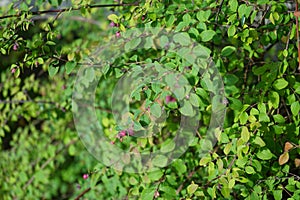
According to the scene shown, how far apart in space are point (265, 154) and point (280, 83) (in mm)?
178

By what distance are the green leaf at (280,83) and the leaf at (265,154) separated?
16 centimetres

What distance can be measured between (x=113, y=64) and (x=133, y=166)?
0.38 m

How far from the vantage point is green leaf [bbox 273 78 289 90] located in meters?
1.28

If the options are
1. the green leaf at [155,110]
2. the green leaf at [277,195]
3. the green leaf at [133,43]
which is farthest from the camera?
the green leaf at [133,43]

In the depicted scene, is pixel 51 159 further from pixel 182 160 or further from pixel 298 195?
pixel 298 195

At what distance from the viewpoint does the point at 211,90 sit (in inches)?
50.7

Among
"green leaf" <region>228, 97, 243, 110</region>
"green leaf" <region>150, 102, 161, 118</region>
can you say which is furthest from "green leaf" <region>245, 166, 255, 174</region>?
"green leaf" <region>150, 102, 161, 118</region>

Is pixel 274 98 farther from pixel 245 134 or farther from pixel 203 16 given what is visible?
pixel 203 16

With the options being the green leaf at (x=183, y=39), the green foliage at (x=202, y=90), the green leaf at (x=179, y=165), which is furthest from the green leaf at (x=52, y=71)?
the green leaf at (x=179, y=165)

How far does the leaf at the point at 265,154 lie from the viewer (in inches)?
49.1

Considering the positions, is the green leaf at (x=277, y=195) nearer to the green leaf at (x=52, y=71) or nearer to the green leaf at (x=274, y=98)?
the green leaf at (x=274, y=98)

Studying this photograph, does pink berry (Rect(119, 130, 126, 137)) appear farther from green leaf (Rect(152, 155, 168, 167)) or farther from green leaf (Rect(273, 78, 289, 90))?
green leaf (Rect(273, 78, 289, 90))

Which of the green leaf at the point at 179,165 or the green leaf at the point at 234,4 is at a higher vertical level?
the green leaf at the point at 234,4

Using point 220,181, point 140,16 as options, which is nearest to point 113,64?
point 140,16
